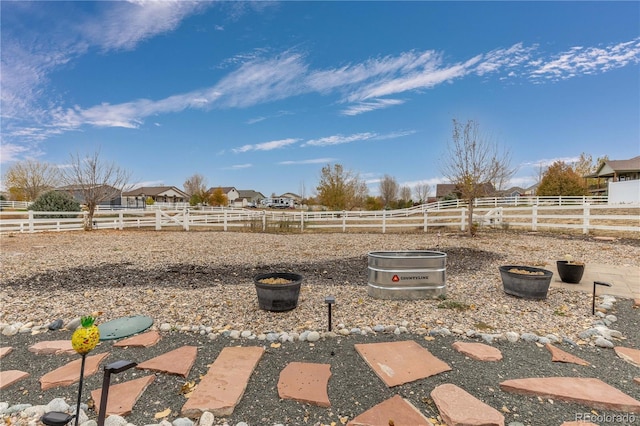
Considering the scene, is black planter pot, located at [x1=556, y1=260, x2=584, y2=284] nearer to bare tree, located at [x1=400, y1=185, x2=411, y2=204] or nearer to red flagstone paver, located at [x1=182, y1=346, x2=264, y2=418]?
red flagstone paver, located at [x1=182, y1=346, x2=264, y2=418]

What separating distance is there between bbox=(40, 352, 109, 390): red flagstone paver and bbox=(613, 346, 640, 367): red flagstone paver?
13.7 ft

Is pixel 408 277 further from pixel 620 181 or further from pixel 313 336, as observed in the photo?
pixel 620 181

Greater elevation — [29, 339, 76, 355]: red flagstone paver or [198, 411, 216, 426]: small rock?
[198, 411, 216, 426]: small rock

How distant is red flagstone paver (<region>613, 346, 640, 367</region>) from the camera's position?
239 cm

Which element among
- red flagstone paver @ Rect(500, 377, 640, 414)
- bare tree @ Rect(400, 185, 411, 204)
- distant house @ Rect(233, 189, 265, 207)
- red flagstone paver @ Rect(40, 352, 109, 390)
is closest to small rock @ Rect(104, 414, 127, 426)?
red flagstone paver @ Rect(40, 352, 109, 390)

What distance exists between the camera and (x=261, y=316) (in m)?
3.29

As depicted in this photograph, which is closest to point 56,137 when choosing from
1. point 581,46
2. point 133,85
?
point 133,85

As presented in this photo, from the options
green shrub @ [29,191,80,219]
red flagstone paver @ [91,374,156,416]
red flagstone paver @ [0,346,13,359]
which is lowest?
red flagstone paver @ [0,346,13,359]

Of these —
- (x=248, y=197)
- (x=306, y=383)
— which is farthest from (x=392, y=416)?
(x=248, y=197)

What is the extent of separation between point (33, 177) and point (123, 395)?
150ft

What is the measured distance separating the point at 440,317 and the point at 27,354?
12.7ft

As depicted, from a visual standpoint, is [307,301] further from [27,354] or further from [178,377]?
[27,354]

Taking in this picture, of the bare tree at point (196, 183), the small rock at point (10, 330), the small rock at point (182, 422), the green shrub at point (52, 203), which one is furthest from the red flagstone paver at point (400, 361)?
the bare tree at point (196, 183)

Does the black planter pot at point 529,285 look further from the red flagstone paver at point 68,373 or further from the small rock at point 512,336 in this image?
the red flagstone paver at point 68,373
